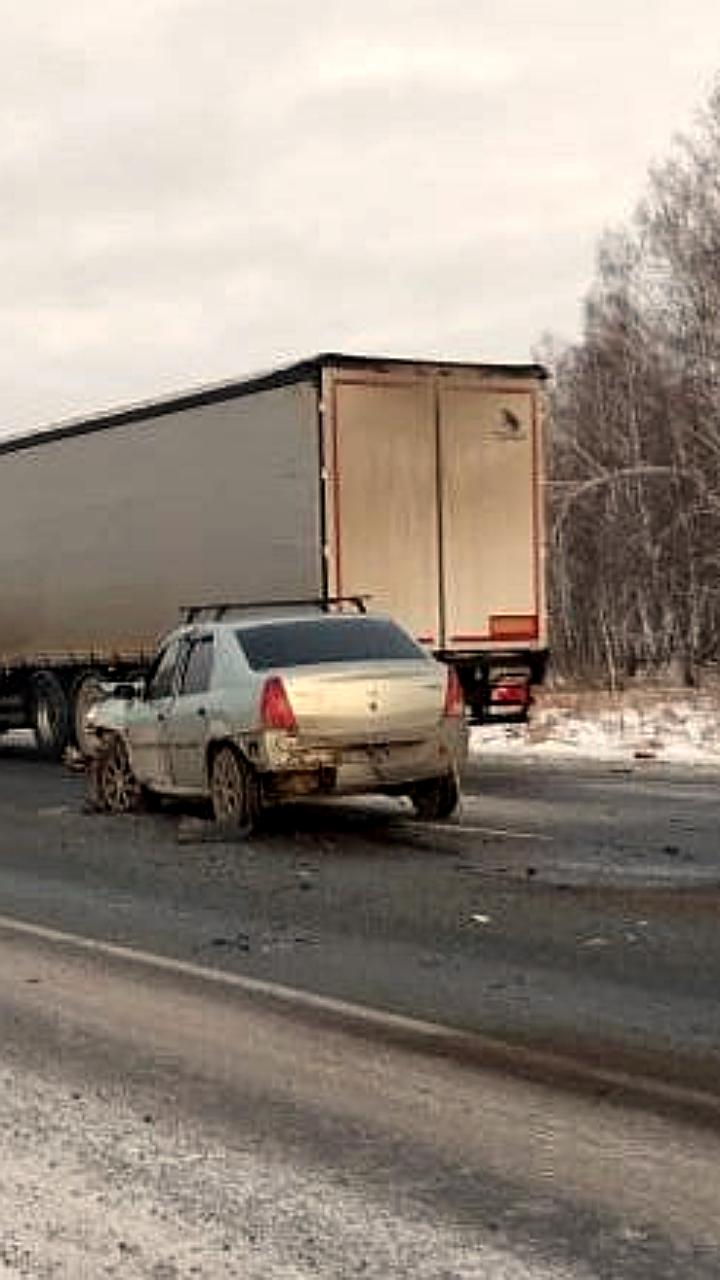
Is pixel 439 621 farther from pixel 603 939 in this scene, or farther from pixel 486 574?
pixel 603 939

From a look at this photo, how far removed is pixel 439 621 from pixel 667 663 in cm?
3516

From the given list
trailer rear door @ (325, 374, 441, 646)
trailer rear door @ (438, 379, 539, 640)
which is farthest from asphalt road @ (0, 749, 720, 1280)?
trailer rear door @ (438, 379, 539, 640)

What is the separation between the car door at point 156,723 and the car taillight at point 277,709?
5.17ft

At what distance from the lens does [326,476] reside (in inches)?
697

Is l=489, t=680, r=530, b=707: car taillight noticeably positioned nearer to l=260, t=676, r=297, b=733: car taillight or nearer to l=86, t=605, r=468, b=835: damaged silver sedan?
l=86, t=605, r=468, b=835: damaged silver sedan

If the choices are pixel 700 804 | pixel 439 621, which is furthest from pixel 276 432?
pixel 700 804

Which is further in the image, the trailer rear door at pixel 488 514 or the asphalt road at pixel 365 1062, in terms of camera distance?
the trailer rear door at pixel 488 514

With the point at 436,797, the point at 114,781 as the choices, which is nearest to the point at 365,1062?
the point at 436,797

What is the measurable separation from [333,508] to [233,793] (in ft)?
19.1

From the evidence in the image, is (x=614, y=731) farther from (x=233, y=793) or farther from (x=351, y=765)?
(x=351, y=765)

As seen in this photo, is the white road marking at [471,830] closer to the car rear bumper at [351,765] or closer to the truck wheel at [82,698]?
the car rear bumper at [351,765]

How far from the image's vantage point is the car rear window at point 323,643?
1258 cm

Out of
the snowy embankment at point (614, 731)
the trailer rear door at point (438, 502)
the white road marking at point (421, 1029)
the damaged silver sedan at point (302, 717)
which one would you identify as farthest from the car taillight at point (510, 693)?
the white road marking at point (421, 1029)

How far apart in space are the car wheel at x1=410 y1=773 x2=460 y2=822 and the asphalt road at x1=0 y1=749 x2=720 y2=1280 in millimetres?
1038
